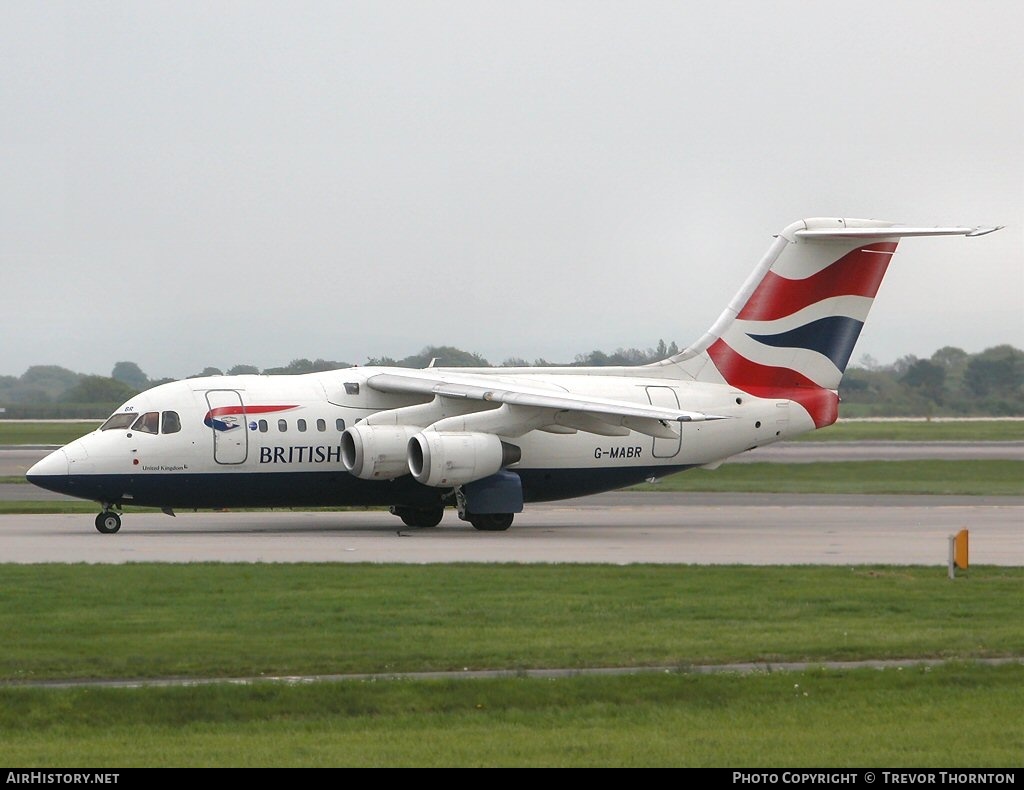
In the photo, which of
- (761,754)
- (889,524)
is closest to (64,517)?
(889,524)

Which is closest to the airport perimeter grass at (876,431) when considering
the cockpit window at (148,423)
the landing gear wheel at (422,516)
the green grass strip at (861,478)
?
the green grass strip at (861,478)

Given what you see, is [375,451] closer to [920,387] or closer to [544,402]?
[544,402]

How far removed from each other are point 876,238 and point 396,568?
15.0 metres

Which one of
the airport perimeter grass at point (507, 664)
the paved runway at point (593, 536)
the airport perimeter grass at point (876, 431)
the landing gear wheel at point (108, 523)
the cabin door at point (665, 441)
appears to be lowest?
the airport perimeter grass at point (876, 431)

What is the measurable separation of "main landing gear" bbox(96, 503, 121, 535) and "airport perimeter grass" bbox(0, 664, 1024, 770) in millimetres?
16498

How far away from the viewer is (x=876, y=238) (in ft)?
106

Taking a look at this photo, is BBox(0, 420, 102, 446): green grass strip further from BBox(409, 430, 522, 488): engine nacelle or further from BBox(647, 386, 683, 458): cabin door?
BBox(409, 430, 522, 488): engine nacelle

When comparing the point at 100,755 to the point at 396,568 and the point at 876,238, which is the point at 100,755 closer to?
the point at 396,568

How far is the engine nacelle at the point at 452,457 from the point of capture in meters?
28.8

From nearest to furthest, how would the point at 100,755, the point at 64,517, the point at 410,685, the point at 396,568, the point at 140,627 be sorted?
the point at 100,755
the point at 410,685
the point at 140,627
the point at 396,568
the point at 64,517

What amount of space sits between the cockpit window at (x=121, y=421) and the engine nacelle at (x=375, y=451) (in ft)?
12.9

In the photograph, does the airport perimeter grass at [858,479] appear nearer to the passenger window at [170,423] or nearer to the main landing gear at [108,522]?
the main landing gear at [108,522]

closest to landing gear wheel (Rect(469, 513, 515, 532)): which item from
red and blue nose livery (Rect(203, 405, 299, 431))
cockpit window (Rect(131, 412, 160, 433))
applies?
red and blue nose livery (Rect(203, 405, 299, 431))

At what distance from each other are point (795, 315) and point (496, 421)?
7.29 meters
